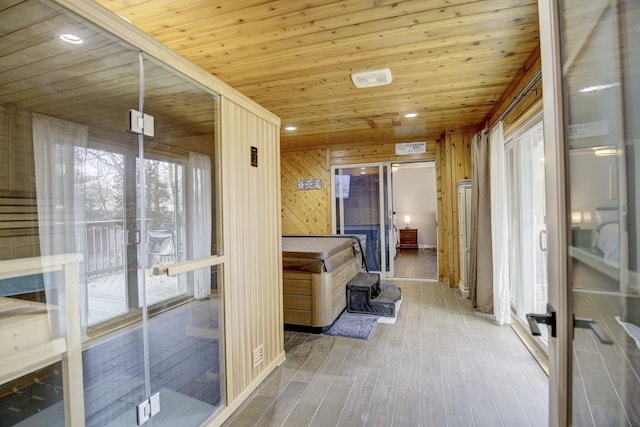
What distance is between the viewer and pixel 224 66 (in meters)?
2.61

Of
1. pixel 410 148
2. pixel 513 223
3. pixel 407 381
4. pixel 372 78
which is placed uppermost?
pixel 372 78

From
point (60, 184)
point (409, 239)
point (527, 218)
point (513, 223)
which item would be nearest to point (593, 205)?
point (60, 184)

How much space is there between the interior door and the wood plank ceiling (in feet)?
3.98

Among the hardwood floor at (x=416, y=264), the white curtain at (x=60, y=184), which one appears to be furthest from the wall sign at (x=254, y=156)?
the hardwood floor at (x=416, y=264)

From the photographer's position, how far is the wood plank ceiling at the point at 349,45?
186cm

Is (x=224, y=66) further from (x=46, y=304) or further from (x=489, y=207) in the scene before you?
(x=489, y=207)

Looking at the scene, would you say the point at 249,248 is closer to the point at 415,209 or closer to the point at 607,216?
the point at 607,216

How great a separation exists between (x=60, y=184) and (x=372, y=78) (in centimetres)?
251

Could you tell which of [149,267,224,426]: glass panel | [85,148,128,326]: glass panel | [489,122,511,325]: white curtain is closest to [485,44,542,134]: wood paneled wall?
[489,122,511,325]: white curtain

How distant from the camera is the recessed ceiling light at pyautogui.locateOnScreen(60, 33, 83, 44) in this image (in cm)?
143

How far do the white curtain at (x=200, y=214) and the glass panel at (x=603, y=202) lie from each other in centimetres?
174

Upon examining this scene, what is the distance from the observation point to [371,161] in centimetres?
571

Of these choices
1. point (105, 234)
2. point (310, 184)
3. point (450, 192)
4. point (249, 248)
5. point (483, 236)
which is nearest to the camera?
point (105, 234)

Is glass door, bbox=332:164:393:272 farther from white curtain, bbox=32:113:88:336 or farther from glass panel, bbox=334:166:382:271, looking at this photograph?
white curtain, bbox=32:113:88:336
